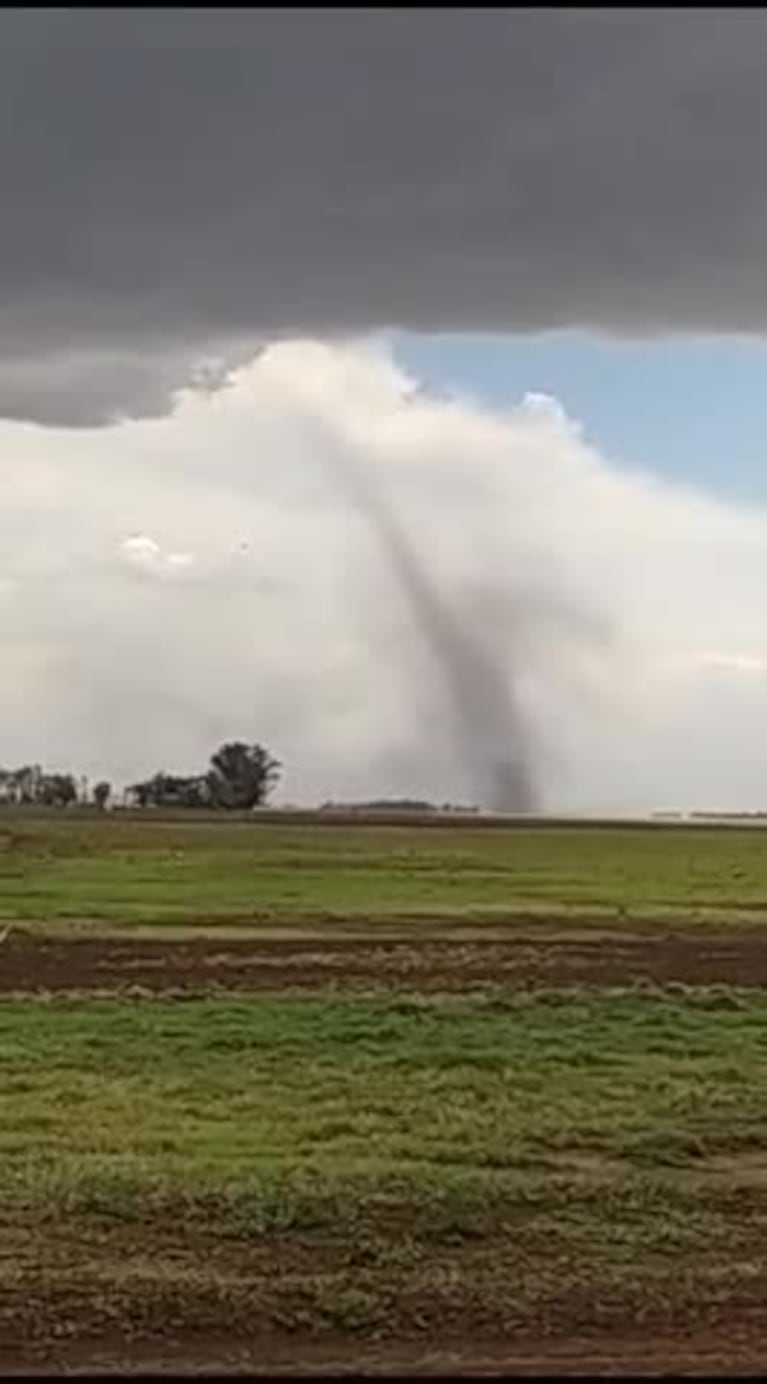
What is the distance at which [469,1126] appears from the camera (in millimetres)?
13648

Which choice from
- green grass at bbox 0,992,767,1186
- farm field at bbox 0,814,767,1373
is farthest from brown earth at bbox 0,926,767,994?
green grass at bbox 0,992,767,1186

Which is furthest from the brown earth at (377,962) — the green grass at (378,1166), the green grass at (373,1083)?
the green grass at (378,1166)

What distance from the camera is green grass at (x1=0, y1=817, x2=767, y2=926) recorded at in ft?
143

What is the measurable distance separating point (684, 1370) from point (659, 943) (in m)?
26.7

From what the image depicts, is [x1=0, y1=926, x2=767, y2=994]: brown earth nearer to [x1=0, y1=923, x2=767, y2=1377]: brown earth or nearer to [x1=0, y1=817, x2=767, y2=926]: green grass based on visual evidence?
[x1=0, y1=817, x2=767, y2=926]: green grass

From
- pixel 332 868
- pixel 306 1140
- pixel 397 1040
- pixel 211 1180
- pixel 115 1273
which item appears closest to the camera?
pixel 115 1273

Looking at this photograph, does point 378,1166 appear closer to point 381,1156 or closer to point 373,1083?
point 381,1156

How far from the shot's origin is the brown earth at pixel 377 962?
25.6m

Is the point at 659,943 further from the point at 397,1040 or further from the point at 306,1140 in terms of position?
the point at 306,1140

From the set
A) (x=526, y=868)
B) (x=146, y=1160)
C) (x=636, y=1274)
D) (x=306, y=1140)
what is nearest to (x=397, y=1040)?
(x=306, y=1140)

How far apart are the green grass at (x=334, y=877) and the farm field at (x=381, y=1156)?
11.5 m

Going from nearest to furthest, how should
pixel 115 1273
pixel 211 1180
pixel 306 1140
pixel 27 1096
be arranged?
pixel 115 1273 → pixel 211 1180 → pixel 306 1140 → pixel 27 1096

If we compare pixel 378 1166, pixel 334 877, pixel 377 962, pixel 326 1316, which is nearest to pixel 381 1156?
pixel 378 1166

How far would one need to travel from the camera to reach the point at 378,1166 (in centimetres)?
1198
